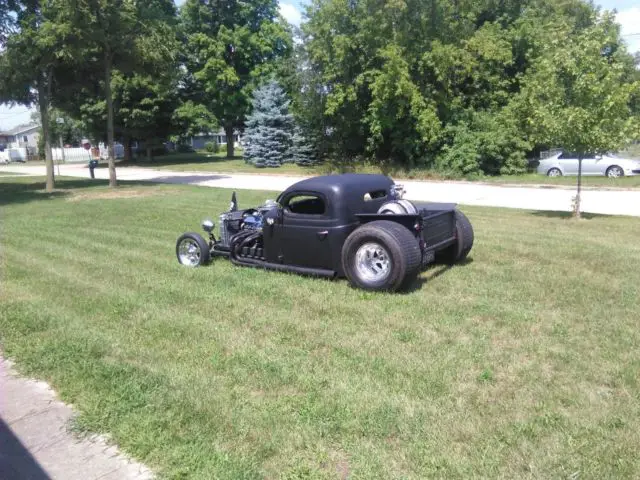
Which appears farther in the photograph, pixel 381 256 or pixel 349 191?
pixel 349 191

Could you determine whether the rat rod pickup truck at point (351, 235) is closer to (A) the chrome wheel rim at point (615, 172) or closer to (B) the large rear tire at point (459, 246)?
(B) the large rear tire at point (459, 246)

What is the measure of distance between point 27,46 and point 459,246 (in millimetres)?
18771

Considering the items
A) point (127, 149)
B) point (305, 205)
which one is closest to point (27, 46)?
point (305, 205)

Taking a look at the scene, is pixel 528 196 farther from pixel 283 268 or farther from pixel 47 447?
pixel 47 447

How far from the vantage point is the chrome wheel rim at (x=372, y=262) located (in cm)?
628

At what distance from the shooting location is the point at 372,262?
6418mm

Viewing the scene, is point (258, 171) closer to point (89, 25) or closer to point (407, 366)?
point (89, 25)

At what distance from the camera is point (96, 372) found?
4.41 m

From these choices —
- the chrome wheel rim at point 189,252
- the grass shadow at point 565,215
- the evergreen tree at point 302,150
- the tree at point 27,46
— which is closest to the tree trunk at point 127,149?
the evergreen tree at point 302,150

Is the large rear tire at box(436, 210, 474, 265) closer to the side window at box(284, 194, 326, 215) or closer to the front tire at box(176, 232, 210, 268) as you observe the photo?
the side window at box(284, 194, 326, 215)

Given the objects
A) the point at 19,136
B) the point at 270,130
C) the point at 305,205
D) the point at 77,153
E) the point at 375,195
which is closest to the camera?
the point at 305,205

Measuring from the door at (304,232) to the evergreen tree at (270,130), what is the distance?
31152 mm

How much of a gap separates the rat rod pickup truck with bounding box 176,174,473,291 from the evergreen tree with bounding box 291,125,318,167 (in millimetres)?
29534

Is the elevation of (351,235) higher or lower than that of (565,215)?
higher
